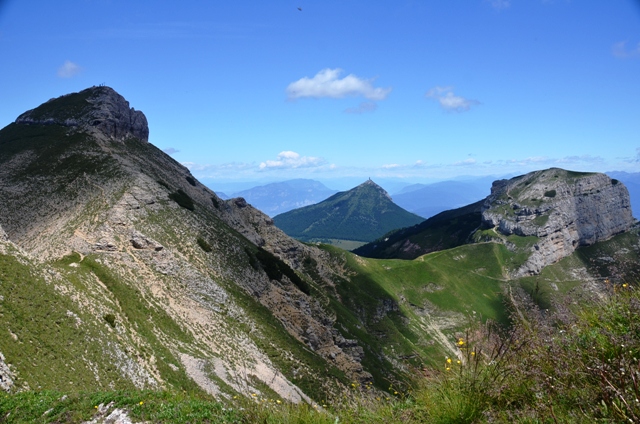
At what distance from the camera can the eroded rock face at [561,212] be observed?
15962cm

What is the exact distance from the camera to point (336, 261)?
122688mm

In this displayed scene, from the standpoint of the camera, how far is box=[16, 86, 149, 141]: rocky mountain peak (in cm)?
8406

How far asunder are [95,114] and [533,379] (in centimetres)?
9799

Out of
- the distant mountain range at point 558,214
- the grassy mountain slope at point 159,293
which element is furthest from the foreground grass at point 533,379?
the distant mountain range at point 558,214

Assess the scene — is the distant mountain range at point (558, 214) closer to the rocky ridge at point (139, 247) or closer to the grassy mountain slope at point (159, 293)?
the grassy mountain slope at point (159, 293)

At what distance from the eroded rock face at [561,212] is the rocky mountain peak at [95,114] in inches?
5824

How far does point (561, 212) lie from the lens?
165625mm

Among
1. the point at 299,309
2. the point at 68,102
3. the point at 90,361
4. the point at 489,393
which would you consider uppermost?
the point at 68,102

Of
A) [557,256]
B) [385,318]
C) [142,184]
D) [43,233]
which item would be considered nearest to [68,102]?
[142,184]

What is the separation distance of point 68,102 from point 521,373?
111533 mm

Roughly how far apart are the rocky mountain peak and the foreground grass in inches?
3555

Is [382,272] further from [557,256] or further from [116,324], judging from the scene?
[116,324]

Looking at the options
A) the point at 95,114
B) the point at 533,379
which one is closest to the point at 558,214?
the point at 95,114

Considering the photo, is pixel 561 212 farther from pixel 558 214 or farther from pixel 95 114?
pixel 95 114
